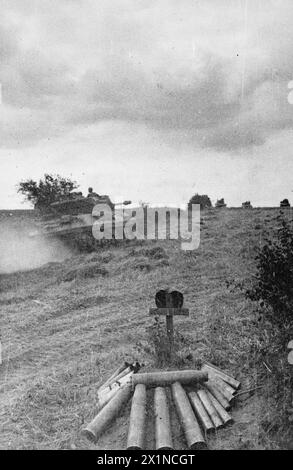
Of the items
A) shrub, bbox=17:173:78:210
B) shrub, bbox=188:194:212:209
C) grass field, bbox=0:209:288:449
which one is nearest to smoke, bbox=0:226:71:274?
grass field, bbox=0:209:288:449

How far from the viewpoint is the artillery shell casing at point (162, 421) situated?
461 cm

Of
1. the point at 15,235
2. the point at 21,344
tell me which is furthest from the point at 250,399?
the point at 15,235

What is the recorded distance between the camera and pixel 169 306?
6.88m

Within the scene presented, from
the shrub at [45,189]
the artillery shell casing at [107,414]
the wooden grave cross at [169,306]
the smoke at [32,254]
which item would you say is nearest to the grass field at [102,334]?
the artillery shell casing at [107,414]

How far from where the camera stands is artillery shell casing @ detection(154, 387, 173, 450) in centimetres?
461

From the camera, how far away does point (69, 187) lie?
33938 millimetres

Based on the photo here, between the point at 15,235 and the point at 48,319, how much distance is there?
1400 centimetres

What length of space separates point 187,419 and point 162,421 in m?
0.30

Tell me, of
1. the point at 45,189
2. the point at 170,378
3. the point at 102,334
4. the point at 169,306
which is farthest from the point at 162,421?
the point at 45,189

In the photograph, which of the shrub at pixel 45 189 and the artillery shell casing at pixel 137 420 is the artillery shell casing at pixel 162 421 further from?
the shrub at pixel 45 189

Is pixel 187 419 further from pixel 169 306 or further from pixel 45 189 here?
pixel 45 189

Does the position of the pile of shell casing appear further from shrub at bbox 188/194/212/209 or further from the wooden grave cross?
shrub at bbox 188/194/212/209
